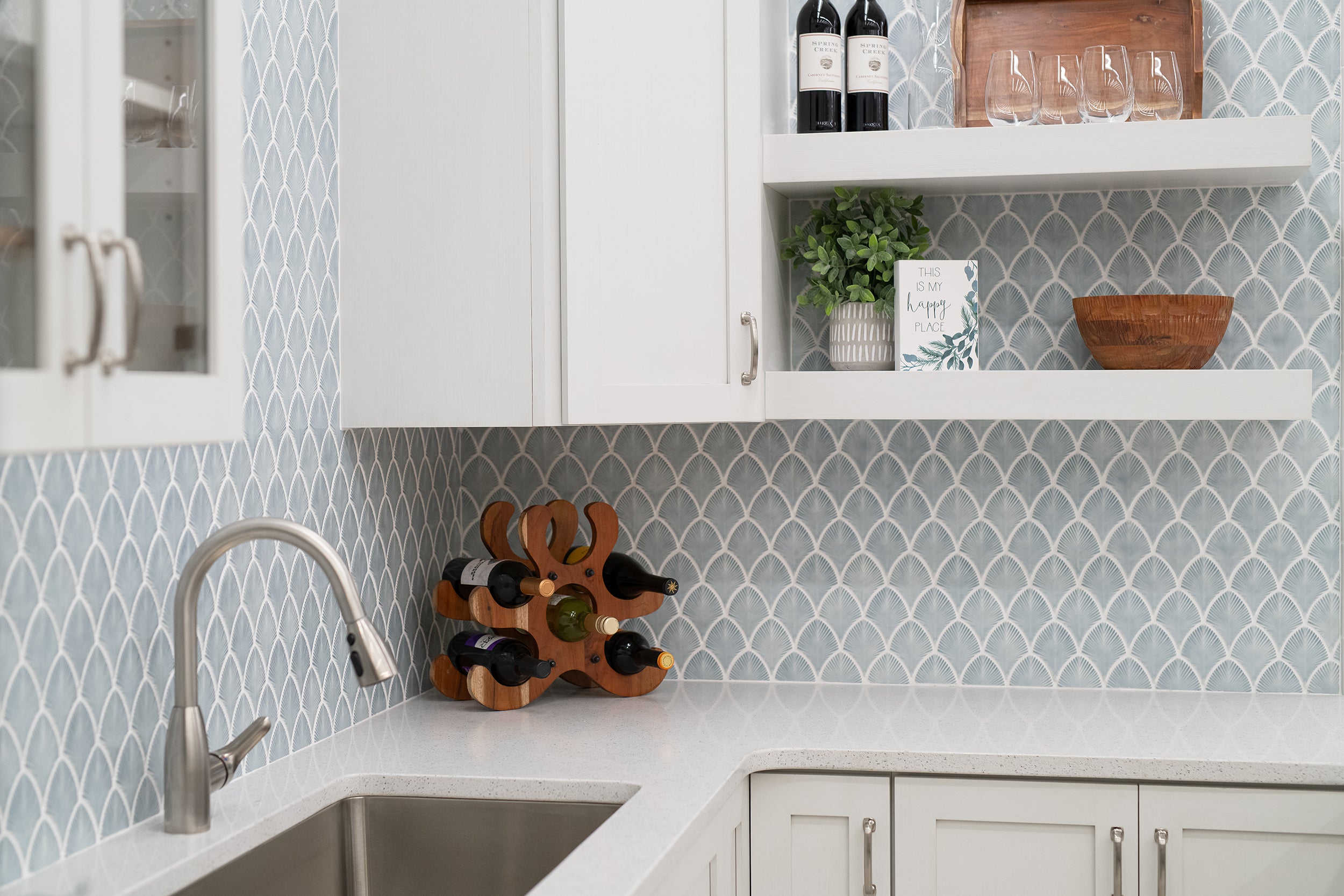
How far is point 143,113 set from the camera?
0.94 metres

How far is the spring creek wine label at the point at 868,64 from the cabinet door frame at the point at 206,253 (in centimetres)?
123

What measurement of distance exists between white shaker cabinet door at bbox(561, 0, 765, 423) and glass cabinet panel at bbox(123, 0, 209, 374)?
81cm

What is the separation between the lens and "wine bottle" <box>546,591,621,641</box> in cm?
208

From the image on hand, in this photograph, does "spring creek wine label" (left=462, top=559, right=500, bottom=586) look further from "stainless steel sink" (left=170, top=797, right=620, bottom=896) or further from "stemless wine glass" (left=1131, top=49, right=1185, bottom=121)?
"stemless wine glass" (left=1131, top=49, right=1185, bottom=121)

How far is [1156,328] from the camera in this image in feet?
6.37

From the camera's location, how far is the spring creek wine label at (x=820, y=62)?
2045mm

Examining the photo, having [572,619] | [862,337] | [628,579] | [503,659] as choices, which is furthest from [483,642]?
[862,337]

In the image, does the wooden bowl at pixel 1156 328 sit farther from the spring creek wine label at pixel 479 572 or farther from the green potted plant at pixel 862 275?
the spring creek wine label at pixel 479 572

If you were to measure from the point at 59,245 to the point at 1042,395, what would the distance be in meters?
1.51

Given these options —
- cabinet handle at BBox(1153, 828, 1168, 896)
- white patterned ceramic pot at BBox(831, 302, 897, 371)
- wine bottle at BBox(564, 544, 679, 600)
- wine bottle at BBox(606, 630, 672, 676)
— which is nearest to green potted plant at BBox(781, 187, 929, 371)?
white patterned ceramic pot at BBox(831, 302, 897, 371)

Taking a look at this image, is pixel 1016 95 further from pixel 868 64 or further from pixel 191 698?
pixel 191 698

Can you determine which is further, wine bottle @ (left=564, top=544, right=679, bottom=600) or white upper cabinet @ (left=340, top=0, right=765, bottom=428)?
wine bottle @ (left=564, top=544, right=679, bottom=600)

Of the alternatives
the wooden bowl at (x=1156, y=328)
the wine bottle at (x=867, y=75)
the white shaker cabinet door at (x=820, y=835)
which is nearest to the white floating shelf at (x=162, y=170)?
the white shaker cabinet door at (x=820, y=835)

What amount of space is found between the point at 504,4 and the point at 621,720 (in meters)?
1.13
